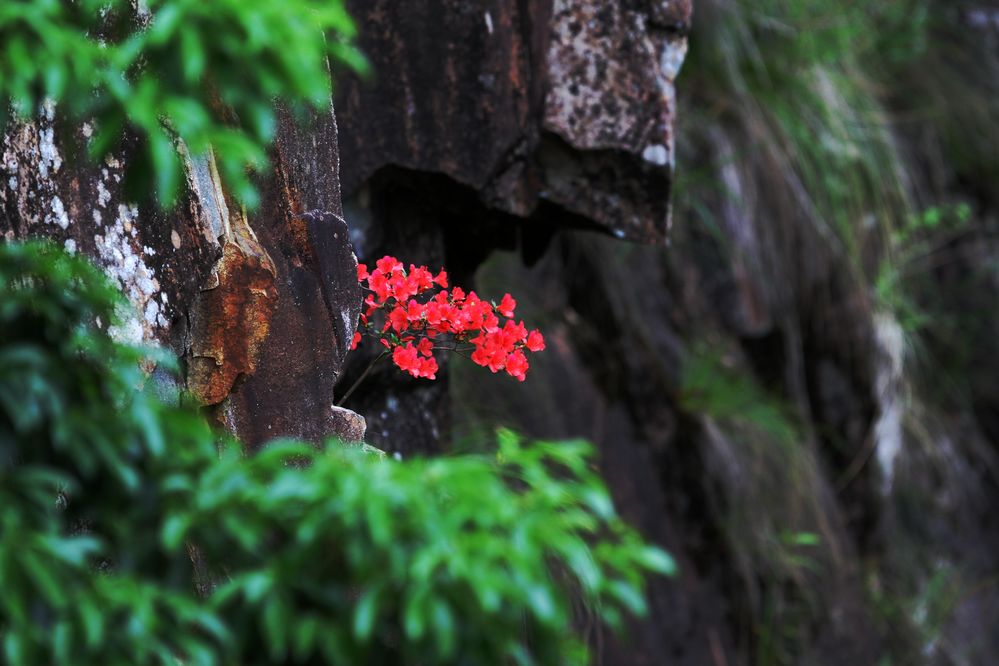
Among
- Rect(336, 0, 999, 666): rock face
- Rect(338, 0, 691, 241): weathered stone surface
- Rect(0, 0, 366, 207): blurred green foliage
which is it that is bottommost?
Rect(336, 0, 999, 666): rock face

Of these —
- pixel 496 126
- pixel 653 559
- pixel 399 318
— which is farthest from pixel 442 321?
pixel 653 559

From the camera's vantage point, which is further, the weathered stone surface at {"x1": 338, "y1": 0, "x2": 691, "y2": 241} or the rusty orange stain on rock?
the weathered stone surface at {"x1": 338, "y1": 0, "x2": 691, "y2": 241}

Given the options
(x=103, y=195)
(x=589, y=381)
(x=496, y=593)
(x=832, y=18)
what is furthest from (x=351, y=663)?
(x=832, y=18)

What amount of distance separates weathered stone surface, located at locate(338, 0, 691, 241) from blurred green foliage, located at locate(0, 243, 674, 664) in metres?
1.44

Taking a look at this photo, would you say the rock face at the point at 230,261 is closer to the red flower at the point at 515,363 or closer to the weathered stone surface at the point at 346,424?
the weathered stone surface at the point at 346,424

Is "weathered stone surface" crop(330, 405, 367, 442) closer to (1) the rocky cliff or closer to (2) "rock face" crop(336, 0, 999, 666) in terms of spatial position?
(1) the rocky cliff

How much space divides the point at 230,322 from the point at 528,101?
0.93 m

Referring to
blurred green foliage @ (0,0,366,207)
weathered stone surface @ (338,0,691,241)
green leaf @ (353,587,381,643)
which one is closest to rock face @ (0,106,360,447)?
weathered stone surface @ (338,0,691,241)

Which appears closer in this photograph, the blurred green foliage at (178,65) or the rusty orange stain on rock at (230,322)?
the blurred green foliage at (178,65)

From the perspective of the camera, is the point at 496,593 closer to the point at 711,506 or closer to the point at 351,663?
the point at 351,663

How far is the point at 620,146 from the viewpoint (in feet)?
8.07

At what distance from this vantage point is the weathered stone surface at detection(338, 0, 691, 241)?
238cm

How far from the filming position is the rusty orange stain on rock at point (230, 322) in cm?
174

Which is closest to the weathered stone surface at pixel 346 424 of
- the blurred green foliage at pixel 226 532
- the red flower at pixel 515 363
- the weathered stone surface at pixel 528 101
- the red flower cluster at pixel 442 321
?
the red flower cluster at pixel 442 321
